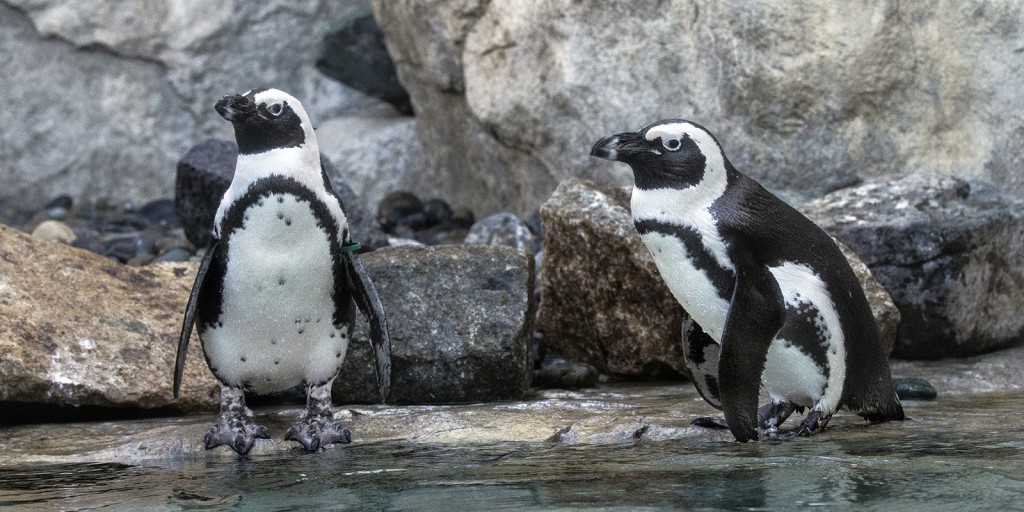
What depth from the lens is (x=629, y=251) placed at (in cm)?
533

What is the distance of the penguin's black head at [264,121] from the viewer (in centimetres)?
400

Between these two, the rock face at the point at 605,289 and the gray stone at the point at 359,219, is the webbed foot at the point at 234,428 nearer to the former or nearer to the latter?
the rock face at the point at 605,289

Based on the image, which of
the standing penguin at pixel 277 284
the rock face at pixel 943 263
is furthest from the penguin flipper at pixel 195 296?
the rock face at pixel 943 263

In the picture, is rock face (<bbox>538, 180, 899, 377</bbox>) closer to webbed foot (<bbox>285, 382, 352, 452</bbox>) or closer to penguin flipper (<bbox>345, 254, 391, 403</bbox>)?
penguin flipper (<bbox>345, 254, 391, 403</bbox>)

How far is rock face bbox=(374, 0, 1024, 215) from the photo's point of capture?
21.9 ft

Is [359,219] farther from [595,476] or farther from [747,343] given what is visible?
[595,476]

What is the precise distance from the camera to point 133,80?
10914 mm

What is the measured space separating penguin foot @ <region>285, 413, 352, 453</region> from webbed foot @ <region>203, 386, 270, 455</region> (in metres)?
0.11

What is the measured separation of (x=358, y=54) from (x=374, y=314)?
20.0ft

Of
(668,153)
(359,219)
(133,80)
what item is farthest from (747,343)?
(133,80)

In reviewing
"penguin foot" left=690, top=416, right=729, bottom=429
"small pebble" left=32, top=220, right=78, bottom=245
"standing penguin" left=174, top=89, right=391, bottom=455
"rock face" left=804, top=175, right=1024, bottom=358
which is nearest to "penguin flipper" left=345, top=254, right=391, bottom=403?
"standing penguin" left=174, top=89, right=391, bottom=455

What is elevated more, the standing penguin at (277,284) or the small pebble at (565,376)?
the standing penguin at (277,284)

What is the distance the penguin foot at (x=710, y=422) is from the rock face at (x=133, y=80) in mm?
7127

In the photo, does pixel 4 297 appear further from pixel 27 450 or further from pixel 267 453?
pixel 267 453
